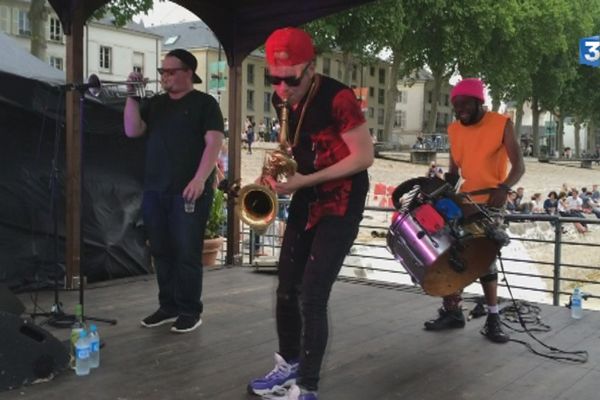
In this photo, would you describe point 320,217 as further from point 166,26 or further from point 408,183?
point 166,26

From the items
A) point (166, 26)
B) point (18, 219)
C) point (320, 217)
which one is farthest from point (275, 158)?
point (166, 26)

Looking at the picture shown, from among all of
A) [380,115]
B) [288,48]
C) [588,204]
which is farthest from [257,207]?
[380,115]

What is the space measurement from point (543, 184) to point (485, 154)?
102ft

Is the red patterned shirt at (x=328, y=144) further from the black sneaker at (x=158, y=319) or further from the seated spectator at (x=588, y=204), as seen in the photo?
the seated spectator at (x=588, y=204)

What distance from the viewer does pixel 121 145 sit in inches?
276

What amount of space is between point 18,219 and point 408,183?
3825 mm

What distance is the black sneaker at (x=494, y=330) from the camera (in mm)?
4566

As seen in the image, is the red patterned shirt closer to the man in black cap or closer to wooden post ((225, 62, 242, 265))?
the man in black cap

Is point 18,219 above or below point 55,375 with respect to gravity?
above

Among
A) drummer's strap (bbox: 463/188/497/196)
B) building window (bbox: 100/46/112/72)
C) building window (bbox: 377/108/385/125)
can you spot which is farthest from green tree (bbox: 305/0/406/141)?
building window (bbox: 377/108/385/125)

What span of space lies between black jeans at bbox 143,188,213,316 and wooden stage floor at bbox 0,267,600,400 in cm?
28

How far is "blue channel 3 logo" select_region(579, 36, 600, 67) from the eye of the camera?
7078 millimetres

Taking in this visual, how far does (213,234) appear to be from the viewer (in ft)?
25.6

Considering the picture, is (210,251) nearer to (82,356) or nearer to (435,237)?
(82,356)
